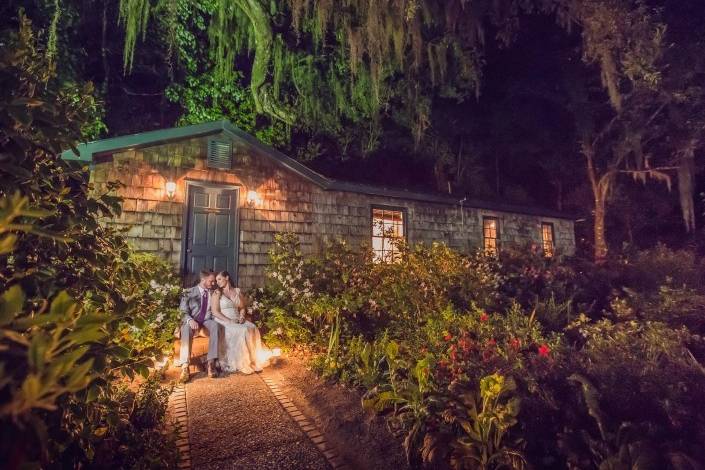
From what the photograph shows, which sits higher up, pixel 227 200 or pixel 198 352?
pixel 227 200

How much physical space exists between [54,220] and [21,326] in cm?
95

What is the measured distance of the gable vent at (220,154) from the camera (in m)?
7.59

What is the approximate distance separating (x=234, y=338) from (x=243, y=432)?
189 centimetres

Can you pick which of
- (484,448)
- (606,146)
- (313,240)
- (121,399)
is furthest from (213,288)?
(606,146)

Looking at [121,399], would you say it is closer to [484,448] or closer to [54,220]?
[54,220]

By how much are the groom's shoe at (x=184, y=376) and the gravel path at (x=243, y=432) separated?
0.10 metres

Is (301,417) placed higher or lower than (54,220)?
lower

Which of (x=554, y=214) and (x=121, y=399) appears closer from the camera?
(x=121, y=399)

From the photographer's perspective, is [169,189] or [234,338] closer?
[234,338]

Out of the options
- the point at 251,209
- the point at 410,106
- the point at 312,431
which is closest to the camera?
the point at 312,431

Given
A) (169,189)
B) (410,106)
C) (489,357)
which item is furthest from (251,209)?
(410,106)

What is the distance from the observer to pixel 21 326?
3.31ft

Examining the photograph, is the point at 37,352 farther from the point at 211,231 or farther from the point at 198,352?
the point at 211,231

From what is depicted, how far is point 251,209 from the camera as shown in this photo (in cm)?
795
